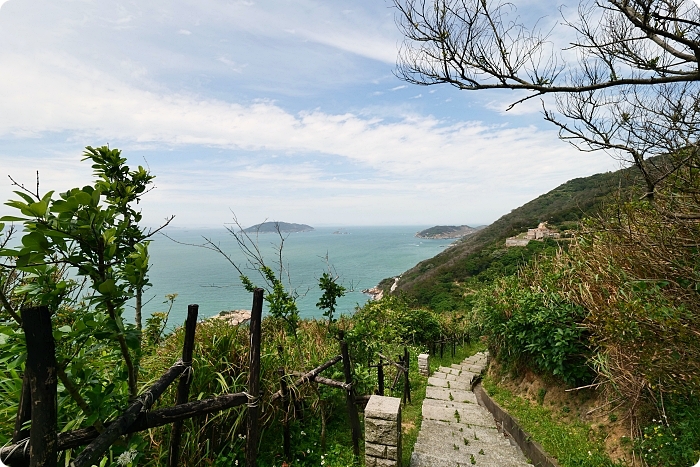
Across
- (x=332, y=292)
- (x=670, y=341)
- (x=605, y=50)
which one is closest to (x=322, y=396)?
(x=332, y=292)

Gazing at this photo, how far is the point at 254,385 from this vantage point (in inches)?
107

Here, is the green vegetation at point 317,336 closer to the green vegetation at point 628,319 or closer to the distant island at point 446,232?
the green vegetation at point 628,319

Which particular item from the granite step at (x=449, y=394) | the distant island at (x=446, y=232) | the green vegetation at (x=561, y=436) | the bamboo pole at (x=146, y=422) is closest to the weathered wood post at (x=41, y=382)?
the bamboo pole at (x=146, y=422)

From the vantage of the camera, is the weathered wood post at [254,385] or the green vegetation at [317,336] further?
the weathered wood post at [254,385]

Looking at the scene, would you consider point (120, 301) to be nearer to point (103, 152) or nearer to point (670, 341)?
point (103, 152)

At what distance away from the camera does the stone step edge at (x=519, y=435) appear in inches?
161

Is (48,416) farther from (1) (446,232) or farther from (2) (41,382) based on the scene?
(1) (446,232)

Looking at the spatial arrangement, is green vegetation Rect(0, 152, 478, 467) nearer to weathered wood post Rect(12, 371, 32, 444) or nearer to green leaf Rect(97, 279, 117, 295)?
green leaf Rect(97, 279, 117, 295)

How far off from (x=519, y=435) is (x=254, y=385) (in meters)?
4.40

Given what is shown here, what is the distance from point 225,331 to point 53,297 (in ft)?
9.08

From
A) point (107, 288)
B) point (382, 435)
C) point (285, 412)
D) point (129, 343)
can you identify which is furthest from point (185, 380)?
point (382, 435)

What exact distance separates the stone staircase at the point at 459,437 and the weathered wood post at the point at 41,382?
3.69 m

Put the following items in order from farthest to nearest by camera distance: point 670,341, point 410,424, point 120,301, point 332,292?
1. point 410,424
2. point 332,292
3. point 670,341
4. point 120,301

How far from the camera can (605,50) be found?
4.33 m
